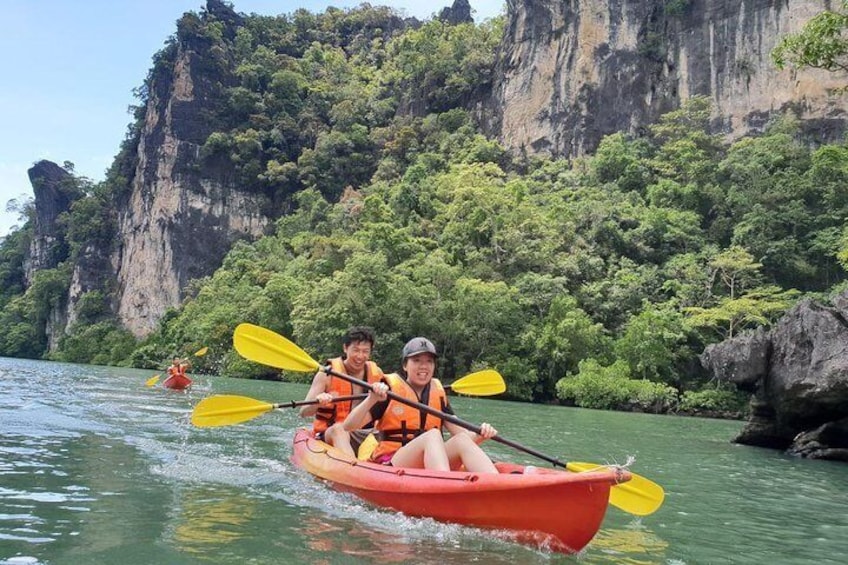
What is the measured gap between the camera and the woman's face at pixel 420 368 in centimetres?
480

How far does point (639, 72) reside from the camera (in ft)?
135

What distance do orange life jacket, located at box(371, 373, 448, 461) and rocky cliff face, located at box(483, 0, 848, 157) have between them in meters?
37.0

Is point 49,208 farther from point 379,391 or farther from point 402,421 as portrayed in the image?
point 379,391

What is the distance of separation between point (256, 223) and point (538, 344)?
33.6m

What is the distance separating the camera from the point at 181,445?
7.43 metres

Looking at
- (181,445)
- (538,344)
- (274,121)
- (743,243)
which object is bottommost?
(181,445)

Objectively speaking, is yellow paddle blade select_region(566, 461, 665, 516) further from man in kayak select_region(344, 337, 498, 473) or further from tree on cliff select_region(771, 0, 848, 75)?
tree on cliff select_region(771, 0, 848, 75)

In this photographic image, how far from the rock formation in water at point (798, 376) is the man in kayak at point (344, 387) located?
7.21 meters

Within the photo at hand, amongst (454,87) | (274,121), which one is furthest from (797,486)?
(274,121)

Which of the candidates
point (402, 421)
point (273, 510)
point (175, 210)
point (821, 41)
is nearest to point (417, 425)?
point (402, 421)

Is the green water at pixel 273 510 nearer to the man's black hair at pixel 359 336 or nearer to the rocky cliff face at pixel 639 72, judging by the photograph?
the man's black hair at pixel 359 336

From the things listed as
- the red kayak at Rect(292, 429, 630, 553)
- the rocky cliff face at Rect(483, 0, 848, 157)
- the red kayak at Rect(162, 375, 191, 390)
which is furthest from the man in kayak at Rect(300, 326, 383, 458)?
the rocky cliff face at Rect(483, 0, 848, 157)

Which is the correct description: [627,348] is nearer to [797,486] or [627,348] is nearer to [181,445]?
[797,486]

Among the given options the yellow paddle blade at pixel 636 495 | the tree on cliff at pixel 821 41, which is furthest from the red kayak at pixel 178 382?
the tree on cliff at pixel 821 41
